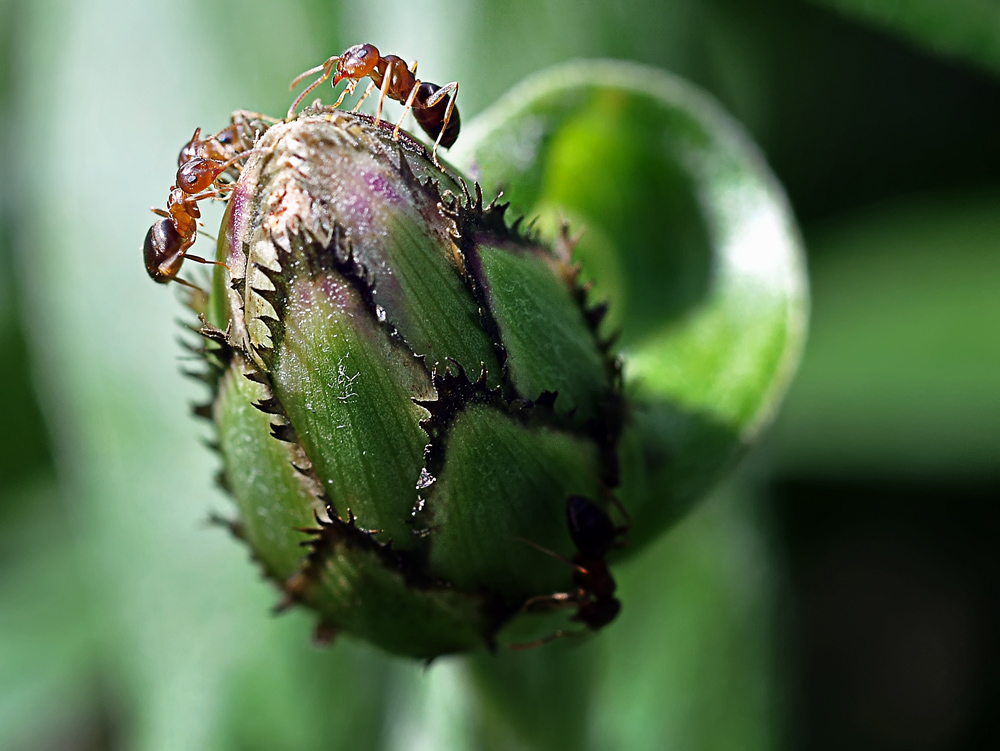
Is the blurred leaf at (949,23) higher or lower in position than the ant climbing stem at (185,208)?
higher

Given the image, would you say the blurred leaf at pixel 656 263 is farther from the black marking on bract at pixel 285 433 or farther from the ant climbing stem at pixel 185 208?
the black marking on bract at pixel 285 433

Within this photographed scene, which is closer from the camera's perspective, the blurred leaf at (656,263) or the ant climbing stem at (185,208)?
the ant climbing stem at (185,208)

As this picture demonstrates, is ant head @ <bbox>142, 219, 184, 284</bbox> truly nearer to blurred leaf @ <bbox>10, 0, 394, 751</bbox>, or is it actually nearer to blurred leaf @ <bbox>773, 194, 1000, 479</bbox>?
blurred leaf @ <bbox>10, 0, 394, 751</bbox>

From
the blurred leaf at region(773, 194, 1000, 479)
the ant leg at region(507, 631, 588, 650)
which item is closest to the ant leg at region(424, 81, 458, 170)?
the ant leg at region(507, 631, 588, 650)

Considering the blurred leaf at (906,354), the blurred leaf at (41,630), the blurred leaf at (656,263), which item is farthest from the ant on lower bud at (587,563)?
the blurred leaf at (41,630)

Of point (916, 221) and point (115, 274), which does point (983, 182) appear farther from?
point (115, 274)

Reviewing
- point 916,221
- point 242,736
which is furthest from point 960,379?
point 242,736
